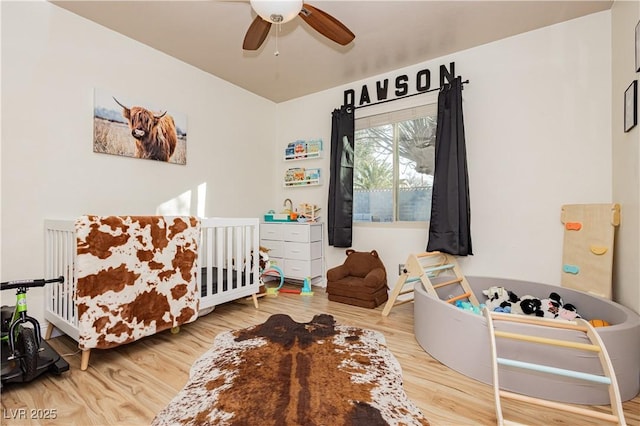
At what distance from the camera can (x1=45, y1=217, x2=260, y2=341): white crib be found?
1.83 metres

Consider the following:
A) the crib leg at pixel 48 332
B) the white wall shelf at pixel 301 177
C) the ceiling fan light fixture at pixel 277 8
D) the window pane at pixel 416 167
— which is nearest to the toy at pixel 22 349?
the crib leg at pixel 48 332

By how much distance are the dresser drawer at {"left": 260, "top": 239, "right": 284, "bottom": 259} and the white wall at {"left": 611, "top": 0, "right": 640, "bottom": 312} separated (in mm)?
2947

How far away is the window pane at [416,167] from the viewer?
299cm

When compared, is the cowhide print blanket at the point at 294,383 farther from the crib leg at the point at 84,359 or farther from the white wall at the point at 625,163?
the white wall at the point at 625,163

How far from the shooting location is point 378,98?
3.25 meters

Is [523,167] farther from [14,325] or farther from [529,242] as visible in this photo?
[14,325]

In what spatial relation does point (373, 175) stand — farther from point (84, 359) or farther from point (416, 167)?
point (84, 359)

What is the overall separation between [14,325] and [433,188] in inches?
122

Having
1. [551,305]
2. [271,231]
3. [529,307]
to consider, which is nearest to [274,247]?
[271,231]

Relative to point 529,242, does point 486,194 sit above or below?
above

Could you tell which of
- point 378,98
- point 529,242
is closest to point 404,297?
point 529,242

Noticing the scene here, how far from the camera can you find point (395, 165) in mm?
3213

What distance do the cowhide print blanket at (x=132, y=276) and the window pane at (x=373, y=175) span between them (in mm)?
1889

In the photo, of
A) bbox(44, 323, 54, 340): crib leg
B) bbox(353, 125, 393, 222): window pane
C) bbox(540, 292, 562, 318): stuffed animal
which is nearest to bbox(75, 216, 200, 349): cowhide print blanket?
bbox(44, 323, 54, 340): crib leg
